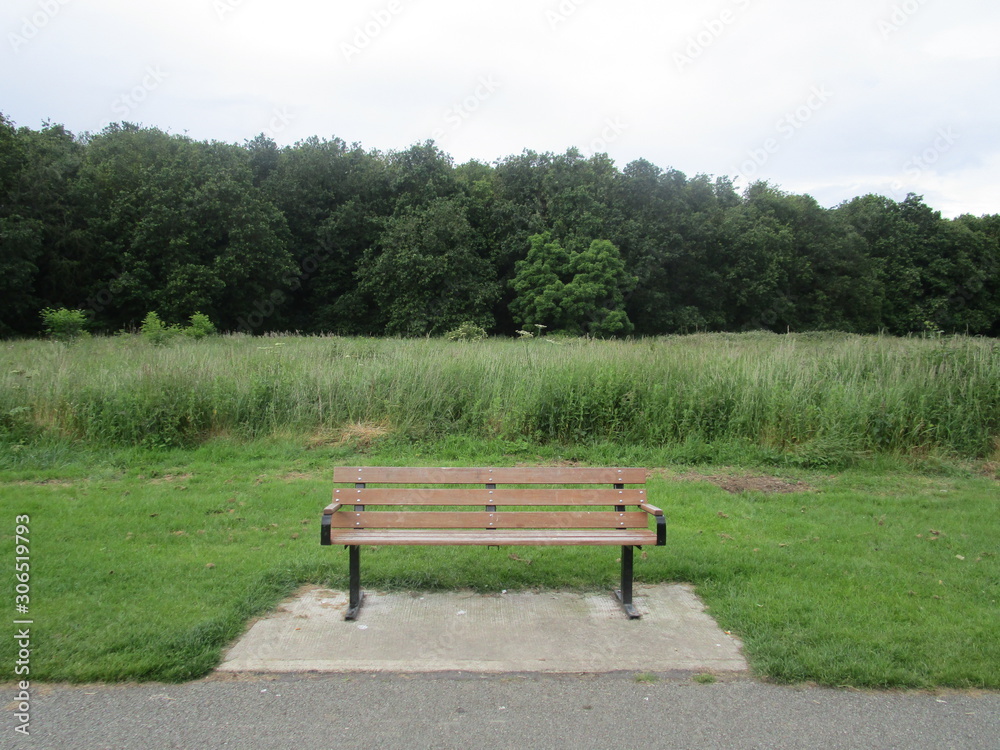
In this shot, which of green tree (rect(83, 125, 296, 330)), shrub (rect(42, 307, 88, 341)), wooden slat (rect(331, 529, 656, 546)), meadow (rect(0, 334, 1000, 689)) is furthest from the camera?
green tree (rect(83, 125, 296, 330))

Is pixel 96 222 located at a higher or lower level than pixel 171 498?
higher

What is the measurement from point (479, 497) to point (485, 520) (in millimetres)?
186

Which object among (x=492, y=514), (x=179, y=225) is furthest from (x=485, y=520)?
(x=179, y=225)

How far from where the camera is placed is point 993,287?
55406mm

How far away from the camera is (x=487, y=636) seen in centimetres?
407

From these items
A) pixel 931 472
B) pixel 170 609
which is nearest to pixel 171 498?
pixel 170 609

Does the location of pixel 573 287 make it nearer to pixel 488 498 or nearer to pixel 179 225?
pixel 179 225

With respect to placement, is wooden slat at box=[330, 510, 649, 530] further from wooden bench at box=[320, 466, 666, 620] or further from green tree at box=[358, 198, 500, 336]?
green tree at box=[358, 198, 500, 336]

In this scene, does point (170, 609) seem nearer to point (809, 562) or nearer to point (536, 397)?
point (809, 562)

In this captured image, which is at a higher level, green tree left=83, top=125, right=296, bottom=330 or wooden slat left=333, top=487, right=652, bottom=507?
green tree left=83, top=125, right=296, bottom=330

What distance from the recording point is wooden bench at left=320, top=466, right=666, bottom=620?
14.7 ft

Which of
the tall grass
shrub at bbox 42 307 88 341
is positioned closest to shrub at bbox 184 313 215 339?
shrub at bbox 42 307 88 341

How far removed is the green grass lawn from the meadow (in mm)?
21

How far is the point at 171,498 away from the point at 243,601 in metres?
2.91
